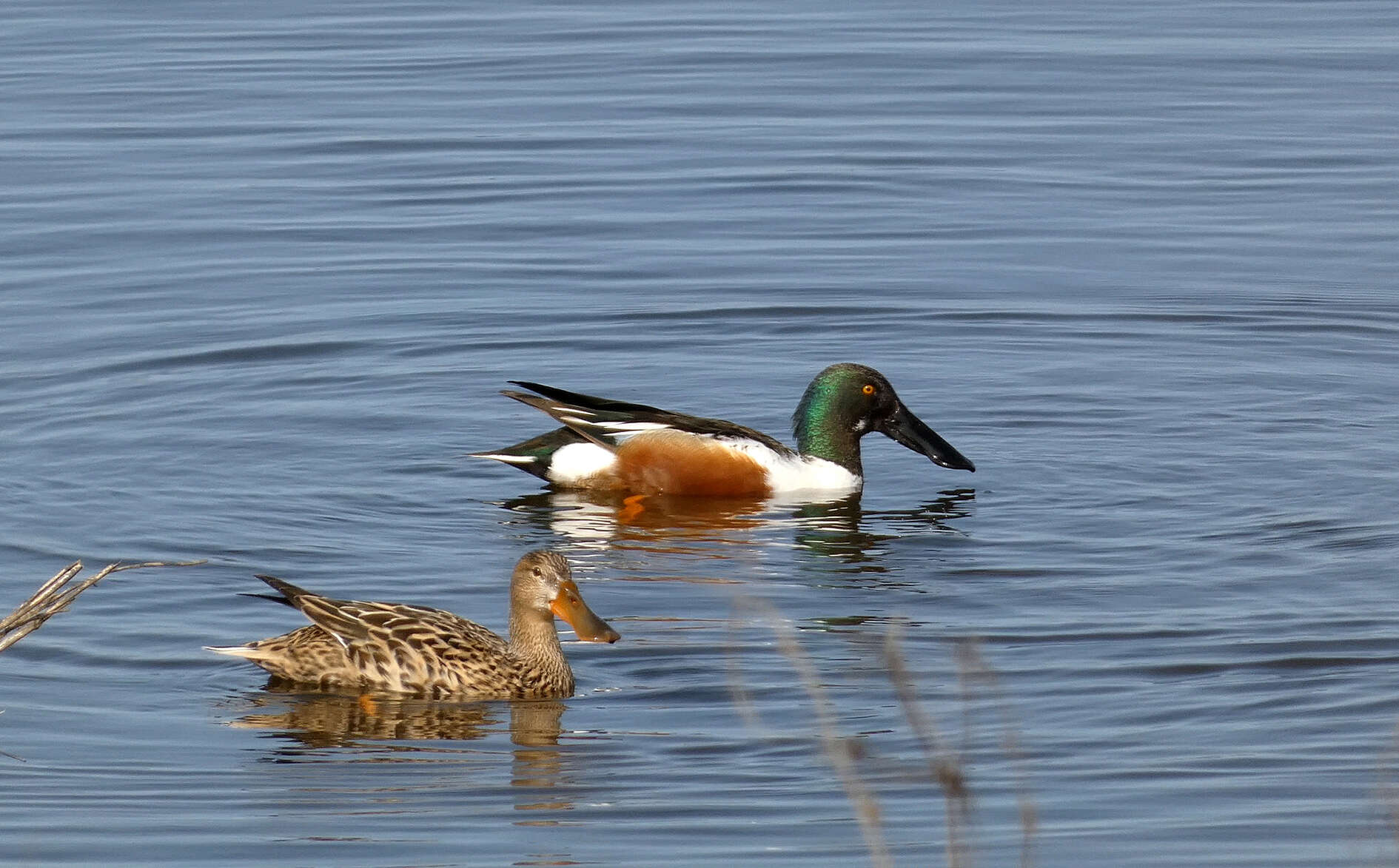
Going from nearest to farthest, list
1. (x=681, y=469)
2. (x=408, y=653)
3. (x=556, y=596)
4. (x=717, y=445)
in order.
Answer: (x=408, y=653) → (x=556, y=596) → (x=717, y=445) → (x=681, y=469)

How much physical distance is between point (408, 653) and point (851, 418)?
13.5 ft

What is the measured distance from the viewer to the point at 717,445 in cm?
1142

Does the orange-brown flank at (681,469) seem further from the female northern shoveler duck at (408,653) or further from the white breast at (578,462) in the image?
the female northern shoveler duck at (408,653)

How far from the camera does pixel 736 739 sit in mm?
7676

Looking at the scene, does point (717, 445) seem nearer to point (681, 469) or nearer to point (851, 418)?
point (681, 469)

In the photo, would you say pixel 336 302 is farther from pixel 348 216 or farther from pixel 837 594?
pixel 837 594

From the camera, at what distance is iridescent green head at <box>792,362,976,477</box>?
11820 millimetres

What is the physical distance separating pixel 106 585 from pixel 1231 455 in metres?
5.41

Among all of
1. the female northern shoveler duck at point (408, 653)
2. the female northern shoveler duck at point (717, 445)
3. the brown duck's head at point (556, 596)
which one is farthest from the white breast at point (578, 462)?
the female northern shoveler duck at point (408, 653)

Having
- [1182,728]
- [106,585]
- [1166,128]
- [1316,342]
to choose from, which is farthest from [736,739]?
[1166,128]

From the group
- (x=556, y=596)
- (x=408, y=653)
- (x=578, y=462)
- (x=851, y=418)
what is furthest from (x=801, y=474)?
(x=408, y=653)

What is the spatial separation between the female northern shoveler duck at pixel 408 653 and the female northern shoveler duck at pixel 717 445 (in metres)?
3.01

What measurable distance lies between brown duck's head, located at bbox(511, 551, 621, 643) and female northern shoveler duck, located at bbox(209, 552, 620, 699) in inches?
2.9

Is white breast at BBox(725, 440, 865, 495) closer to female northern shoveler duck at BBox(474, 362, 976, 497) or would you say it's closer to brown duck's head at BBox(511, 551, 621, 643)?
female northern shoveler duck at BBox(474, 362, 976, 497)
